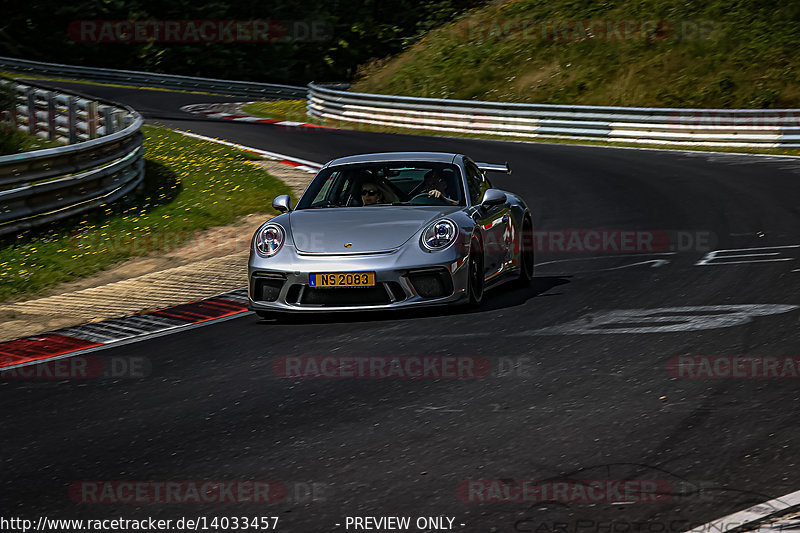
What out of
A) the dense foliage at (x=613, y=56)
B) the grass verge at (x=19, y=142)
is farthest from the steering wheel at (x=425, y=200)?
the dense foliage at (x=613, y=56)

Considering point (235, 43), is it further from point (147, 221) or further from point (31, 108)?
point (147, 221)

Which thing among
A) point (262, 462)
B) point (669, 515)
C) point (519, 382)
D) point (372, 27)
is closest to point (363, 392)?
point (519, 382)

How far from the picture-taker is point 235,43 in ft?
191

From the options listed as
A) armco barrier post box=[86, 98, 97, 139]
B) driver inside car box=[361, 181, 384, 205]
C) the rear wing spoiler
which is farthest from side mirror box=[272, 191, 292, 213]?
armco barrier post box=[86, 98, 97, 139]

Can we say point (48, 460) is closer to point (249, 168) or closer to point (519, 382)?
point (519, 382)

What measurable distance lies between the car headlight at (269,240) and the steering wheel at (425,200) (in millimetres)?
A: 1249

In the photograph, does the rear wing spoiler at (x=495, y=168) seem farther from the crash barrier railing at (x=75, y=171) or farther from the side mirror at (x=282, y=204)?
the crash barrier railing at (x=75, y=171)

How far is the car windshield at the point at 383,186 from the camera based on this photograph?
9945mm

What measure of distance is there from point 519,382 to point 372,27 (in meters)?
58.4

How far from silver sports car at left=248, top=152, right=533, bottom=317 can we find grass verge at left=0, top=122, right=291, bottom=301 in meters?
3.56

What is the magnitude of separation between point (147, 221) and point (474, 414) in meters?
10.0

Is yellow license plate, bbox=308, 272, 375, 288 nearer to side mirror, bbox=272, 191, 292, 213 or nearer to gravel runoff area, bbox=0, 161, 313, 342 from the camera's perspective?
side mirror, bbox=272, 191, 292, 213

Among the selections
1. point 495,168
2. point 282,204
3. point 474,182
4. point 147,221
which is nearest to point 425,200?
point 474,182

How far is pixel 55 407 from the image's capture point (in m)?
Result: 6.77
